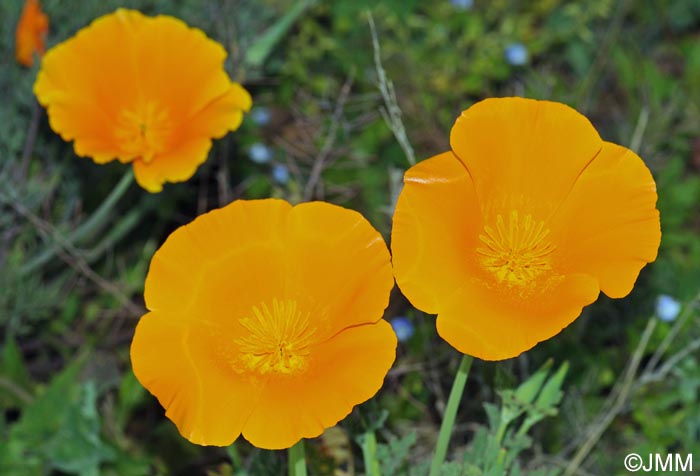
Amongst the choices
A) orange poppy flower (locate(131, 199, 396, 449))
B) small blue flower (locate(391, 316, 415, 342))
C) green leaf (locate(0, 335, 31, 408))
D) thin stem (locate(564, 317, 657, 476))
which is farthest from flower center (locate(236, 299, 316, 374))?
green leaf (locate(0, 335, 31, 408))

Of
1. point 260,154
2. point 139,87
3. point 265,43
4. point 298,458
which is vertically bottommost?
point 260,154

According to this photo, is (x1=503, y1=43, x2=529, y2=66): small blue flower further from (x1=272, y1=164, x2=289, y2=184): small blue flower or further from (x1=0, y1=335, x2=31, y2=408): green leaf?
(x1=0, y1=335, x2=31, y2=408): green leaf

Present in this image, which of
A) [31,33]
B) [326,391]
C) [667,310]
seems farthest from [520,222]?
[31,33]

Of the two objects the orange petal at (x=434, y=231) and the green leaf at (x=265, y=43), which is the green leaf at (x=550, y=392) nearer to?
the orange petal at (x=434, y=231)

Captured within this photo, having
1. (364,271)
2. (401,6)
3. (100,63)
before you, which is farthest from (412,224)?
(401,6)

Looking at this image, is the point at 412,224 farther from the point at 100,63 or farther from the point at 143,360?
the point at 100,63

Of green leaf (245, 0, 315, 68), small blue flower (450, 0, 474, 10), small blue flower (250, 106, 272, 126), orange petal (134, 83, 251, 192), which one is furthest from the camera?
small blue flower (450, 0, 474, 10)

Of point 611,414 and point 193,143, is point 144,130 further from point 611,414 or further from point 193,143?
point 611,414
